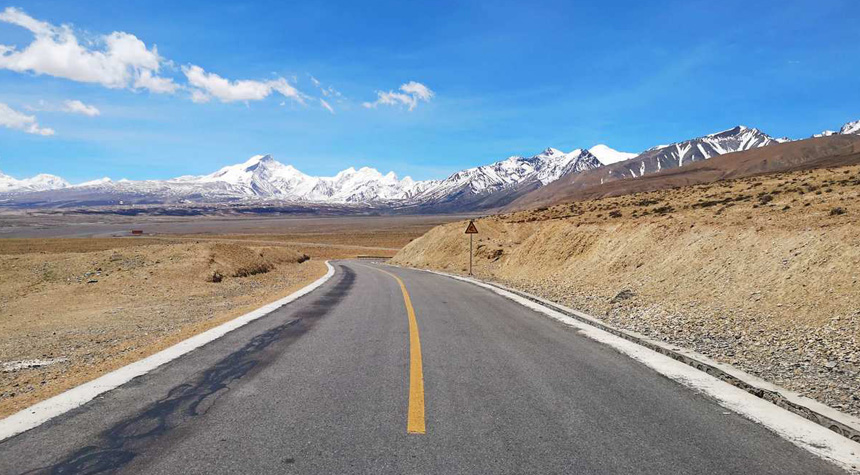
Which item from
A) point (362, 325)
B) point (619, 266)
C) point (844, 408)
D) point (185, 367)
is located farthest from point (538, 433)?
point (619, 266)

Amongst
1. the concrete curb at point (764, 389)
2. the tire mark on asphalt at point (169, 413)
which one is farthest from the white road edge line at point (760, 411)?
the tire mark on asphalt at point (169, 413)

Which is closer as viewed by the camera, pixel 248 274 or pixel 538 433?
pixel 538 433

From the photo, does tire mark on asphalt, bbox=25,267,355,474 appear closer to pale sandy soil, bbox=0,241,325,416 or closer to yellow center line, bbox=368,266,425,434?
pale sandy soil, bbox=0,241,325,416

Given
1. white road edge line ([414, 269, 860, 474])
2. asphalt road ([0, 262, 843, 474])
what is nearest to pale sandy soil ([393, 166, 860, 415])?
white road edge line ([414, 269, 860, 474])

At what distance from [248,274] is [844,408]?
79.1 ft

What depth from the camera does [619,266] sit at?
17375 millimetres

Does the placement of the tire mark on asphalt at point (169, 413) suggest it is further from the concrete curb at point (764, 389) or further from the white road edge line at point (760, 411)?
the concrete curb at point (764, 389)

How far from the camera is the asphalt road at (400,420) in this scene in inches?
143

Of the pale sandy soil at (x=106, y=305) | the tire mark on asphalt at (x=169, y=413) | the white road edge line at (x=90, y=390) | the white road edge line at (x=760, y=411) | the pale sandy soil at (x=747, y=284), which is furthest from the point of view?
the pale sandy soil at (x=106, y=305)

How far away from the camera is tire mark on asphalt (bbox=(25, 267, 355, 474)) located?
3.54m

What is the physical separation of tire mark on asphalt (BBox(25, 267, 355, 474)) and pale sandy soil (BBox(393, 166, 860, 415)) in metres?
6.60

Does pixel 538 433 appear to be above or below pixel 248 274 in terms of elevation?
above

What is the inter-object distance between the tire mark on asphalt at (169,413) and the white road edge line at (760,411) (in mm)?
5354

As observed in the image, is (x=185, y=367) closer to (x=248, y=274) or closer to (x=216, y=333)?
(x=216, y=333)
